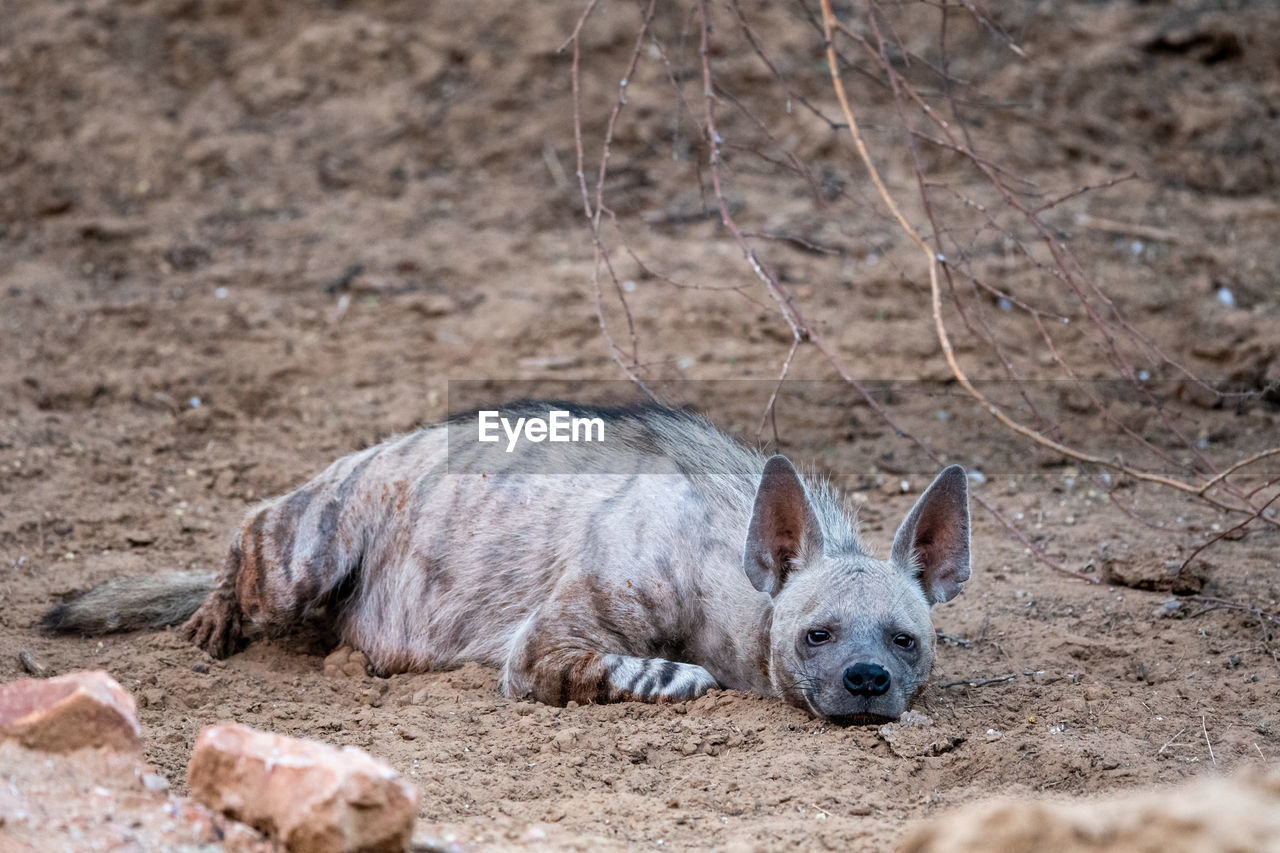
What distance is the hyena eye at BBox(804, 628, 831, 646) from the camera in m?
4.14

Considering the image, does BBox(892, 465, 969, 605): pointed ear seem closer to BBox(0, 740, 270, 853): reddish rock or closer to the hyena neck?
the hyena neck

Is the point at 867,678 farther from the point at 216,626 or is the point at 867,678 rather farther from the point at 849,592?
the point at 216,626

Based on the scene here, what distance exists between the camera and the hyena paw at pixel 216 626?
487cm

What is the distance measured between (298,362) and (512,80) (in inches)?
138

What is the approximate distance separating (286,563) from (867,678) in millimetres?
2321

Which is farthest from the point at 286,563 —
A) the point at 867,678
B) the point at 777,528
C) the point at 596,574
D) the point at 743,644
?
the point at 867,678

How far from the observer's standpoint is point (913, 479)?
20.9ft

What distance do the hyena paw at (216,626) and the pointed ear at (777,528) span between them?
6.53 feet

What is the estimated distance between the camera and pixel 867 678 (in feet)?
12.9

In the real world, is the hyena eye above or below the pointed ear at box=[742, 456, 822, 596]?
below

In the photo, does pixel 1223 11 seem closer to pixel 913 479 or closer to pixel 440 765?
pixel 913 479

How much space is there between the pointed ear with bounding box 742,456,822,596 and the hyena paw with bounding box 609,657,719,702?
0.38 m

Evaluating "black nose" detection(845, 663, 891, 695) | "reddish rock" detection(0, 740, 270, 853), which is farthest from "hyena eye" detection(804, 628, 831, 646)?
"reddish rock" detection(0, 740, 270, 853)

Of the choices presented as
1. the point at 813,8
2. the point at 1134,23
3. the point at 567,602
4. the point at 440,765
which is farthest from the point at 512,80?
the point at 440,765
